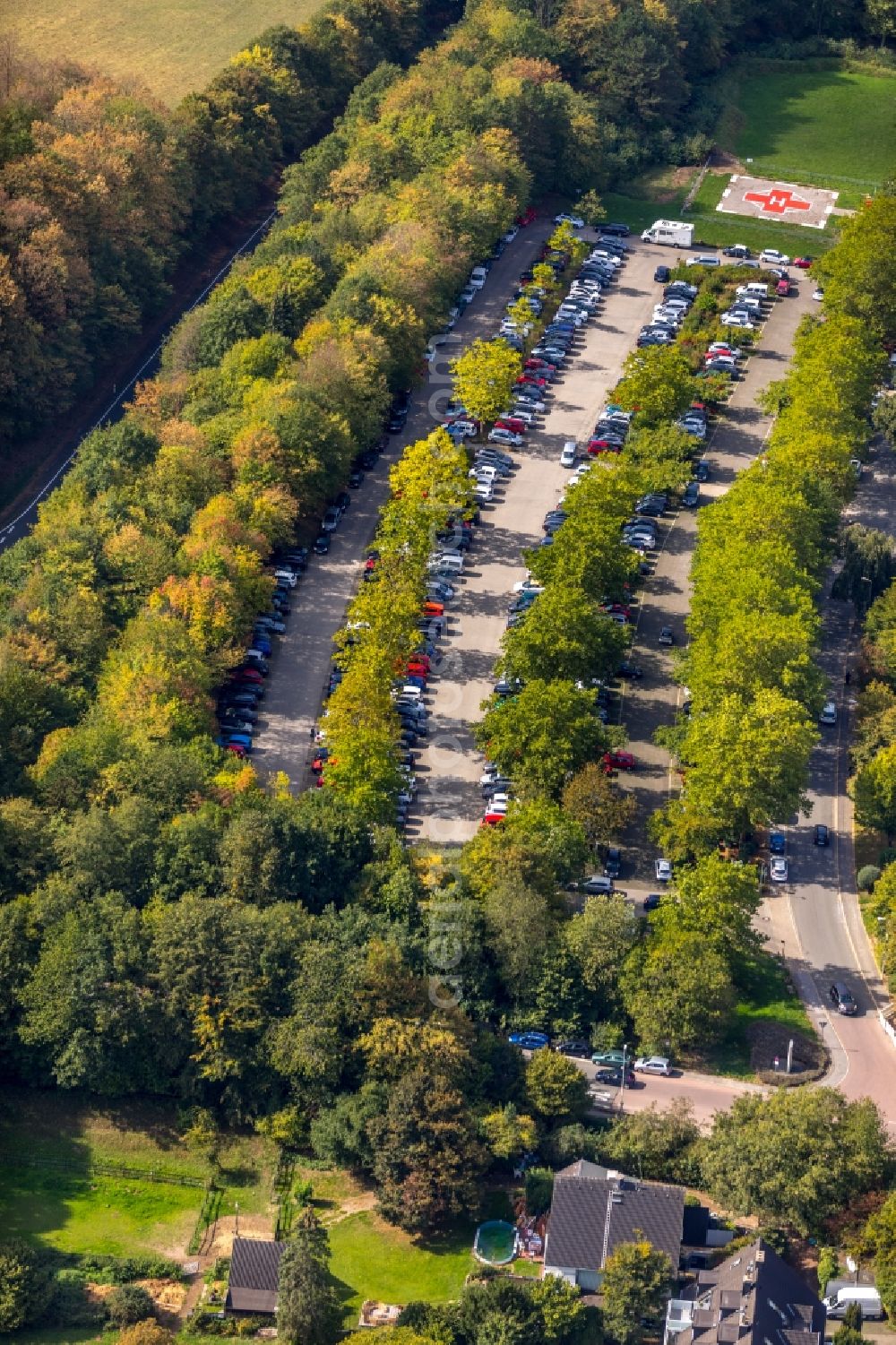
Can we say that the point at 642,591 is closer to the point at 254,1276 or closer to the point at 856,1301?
A: the point at 856,1301

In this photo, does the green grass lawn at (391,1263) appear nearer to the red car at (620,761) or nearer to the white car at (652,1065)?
the white car at (652,1065)

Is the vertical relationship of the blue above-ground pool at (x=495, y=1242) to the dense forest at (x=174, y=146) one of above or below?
below

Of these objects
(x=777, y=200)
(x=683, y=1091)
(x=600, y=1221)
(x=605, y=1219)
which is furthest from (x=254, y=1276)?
(x=777, y=200)

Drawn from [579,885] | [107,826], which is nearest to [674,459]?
[579,885]

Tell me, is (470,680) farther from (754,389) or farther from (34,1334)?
(34,1334)

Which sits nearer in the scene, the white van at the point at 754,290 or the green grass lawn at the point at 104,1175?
the green grass lawn at the point at 104,1175

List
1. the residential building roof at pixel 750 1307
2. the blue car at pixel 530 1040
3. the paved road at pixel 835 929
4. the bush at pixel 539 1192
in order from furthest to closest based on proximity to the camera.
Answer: the paved road at pixel 835 929
the blue car at pixel 530 1040
the bush at pixel 539 1192
the residential building roof at pixel 750 1307

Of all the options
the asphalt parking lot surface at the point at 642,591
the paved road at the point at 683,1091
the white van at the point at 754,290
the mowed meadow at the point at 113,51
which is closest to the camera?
the paved road at the point at 683,1091

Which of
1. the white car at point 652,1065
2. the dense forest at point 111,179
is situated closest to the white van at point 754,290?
the dense forest at point 111,179
